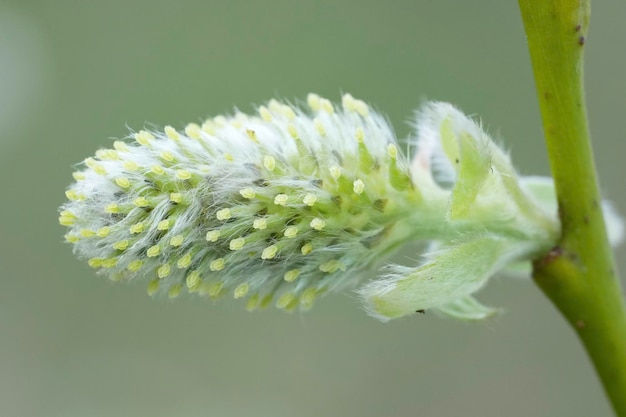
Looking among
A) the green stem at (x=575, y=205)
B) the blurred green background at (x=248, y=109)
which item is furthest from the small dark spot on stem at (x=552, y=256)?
the blurred green background at (x=248, y=109)

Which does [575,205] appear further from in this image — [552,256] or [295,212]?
[295,212]

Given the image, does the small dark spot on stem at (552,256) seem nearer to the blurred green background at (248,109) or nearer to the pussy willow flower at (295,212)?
the pussy willow flower at (295,212)

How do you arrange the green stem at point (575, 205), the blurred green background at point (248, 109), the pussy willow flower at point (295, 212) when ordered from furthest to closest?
the blurred green background at point (248, 109), the pussy willow flower at point (295, 212), the green stem at point (575, 205)

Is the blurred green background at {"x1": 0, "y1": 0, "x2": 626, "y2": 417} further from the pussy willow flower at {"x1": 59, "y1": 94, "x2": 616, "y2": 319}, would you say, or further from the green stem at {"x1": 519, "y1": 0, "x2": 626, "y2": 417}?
the green stem at {"x1": 519, "y1": 0, "x2": 626, "y2": 417}

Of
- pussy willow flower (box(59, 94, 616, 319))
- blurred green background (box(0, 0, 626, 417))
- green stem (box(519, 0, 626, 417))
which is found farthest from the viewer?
blurred green background (box(0, 0, 626, 417))

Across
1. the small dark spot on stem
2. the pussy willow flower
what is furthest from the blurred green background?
the small dark spot on stem

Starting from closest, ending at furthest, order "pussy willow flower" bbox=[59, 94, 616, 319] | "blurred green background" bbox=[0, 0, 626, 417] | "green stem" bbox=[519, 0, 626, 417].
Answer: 1. "green stem" bbox=[519, 0, 626, 417]
2. "pussy willow flower" bbox=[59, 94, 616, 319]
3. "blurred green background" bbox=[0, 0, 626, 417]
